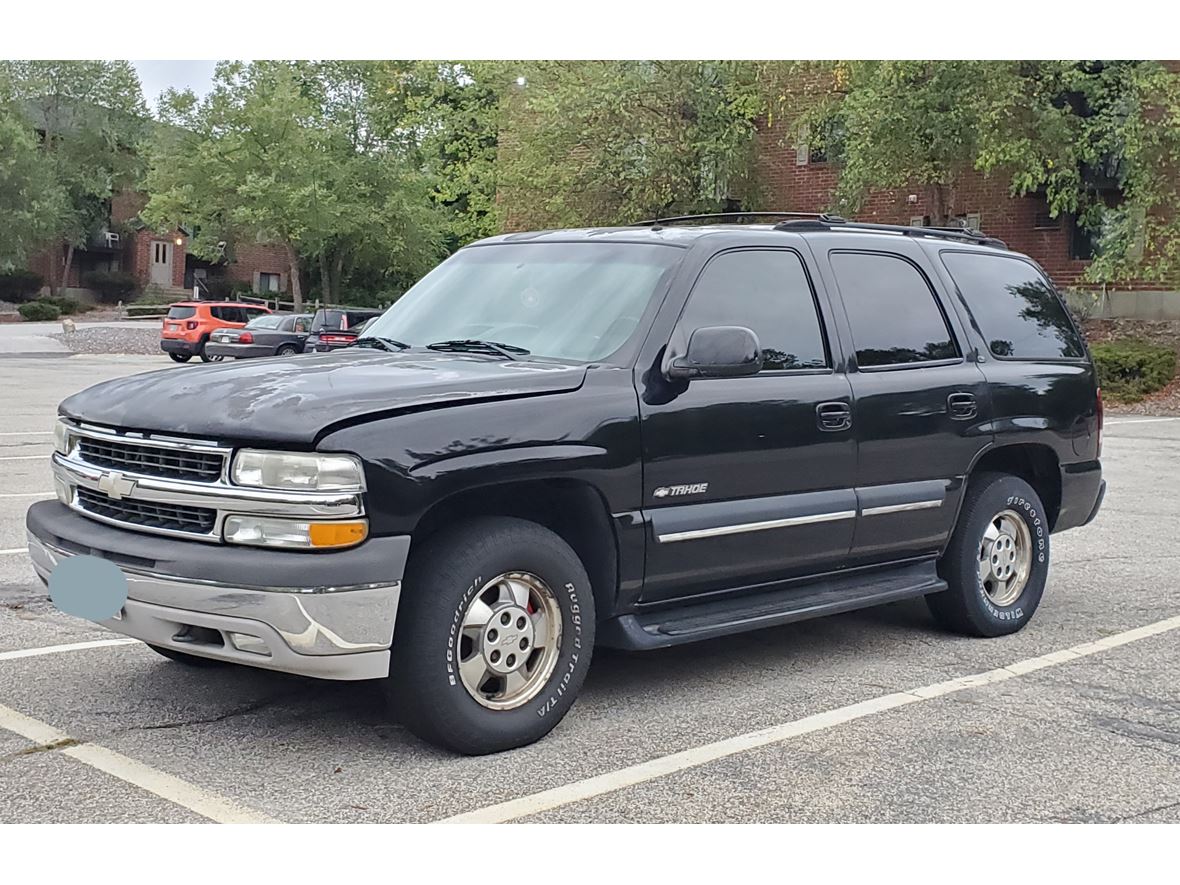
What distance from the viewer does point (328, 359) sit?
5.44 m

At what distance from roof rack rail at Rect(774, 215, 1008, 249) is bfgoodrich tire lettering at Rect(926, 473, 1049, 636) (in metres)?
1.26

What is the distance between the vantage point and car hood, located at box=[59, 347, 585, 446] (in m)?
4.48

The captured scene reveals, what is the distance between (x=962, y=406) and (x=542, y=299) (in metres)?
2.12

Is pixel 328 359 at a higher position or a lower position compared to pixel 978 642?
higher

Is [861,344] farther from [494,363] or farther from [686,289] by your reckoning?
[494,363]

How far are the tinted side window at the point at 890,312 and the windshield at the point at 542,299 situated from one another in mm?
1018

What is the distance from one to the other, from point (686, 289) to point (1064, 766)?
2.27m

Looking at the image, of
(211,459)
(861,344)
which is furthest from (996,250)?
(211,459)

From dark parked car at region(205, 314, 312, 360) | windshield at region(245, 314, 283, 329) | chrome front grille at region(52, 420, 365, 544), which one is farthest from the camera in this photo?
windshield at region(245, 314, 283, 329)

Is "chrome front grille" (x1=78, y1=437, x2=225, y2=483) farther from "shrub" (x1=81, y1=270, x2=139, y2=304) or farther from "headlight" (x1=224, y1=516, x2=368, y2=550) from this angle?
"shrub" (x1=81, y1=270, x2=139, y2=304)

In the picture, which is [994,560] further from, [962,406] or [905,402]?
[905,402]

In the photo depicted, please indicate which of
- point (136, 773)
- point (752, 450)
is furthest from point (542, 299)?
point (136, 773)

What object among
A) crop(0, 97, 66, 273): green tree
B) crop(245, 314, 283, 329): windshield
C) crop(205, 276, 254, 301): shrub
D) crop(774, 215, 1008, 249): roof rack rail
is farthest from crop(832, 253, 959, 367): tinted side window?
crop(205, 276, 254, 301): shrub

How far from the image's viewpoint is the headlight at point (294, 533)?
4383 millimetres
